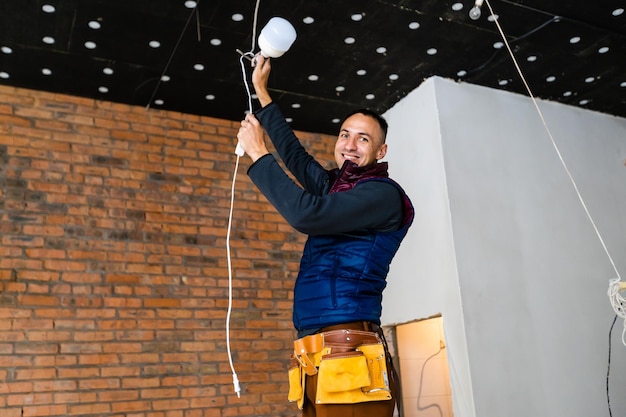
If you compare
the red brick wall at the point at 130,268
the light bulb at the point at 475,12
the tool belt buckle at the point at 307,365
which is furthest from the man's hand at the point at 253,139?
the red brick wall at the point at 130,268

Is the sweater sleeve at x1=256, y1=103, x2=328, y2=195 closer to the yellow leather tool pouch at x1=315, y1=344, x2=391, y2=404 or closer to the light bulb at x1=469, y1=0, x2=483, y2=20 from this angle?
the yellow leather tool pouch at x1=315, y1=344, x2=391, y2=404

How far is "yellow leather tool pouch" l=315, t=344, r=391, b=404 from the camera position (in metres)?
1.81

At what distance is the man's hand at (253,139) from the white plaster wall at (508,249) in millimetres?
2219

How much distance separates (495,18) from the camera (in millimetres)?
3553

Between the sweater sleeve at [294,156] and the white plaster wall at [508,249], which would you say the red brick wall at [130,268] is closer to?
the white plaster wall at [508,249]

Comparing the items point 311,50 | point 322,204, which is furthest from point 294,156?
point 311,50

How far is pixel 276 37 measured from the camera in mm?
2068

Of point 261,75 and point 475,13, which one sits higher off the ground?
point 475,13

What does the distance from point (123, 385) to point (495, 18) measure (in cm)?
290

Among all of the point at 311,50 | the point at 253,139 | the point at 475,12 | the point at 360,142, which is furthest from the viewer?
the point at 311,50

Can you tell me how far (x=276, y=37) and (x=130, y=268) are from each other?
2.36 metres

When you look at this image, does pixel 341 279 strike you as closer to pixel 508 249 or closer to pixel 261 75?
pixel 261 75

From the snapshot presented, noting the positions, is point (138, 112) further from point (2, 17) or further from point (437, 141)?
point (437, 141)

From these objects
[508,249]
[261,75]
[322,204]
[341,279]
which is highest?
[261,75]
